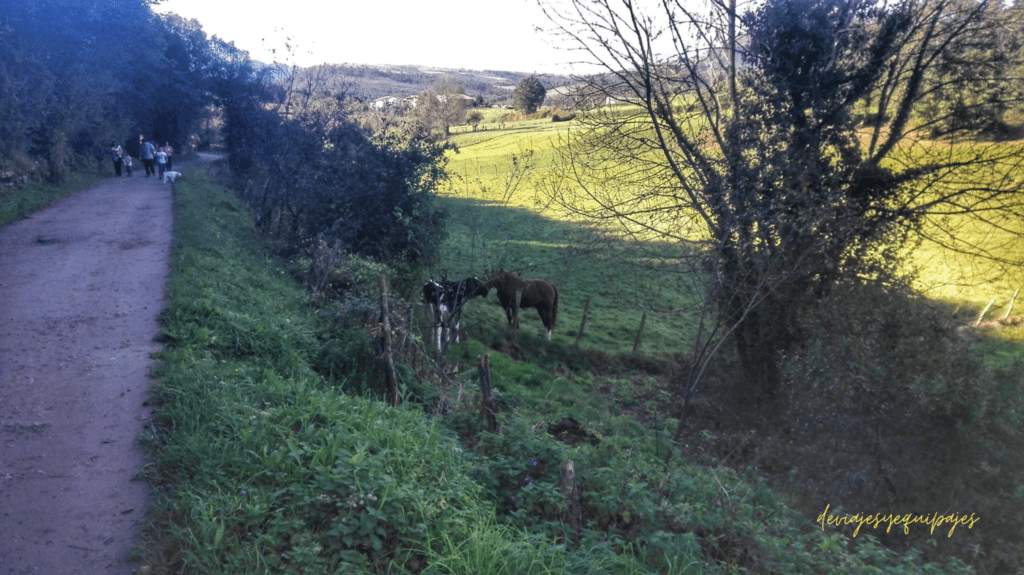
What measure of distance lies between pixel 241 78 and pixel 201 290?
25847 mm

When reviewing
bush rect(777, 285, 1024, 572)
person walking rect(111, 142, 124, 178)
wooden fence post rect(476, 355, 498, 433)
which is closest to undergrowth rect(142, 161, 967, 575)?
wooden fence post rect(476, 355, 498, 433)

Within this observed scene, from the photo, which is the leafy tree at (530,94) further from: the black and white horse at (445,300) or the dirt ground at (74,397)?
the dirt ground at (74,397)

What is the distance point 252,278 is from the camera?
1265 centimetres

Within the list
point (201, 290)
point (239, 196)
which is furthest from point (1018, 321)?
point (239, 196)

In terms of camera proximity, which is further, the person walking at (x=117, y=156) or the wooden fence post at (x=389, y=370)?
the person walking at (x=117, y=156)

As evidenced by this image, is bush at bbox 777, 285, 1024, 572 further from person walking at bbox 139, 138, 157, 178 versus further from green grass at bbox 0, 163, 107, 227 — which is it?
person walking at bbox 139, 138, 157, 178

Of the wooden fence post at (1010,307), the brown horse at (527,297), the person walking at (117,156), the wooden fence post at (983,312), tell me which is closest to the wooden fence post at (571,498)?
the wooden fence post at (983,312)

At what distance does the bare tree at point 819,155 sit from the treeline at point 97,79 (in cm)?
1996

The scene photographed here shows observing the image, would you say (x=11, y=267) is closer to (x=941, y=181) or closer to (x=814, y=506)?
(x=814, y=506)

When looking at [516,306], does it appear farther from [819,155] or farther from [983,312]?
[983,312]

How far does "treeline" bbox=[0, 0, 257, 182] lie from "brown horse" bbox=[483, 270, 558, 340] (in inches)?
672

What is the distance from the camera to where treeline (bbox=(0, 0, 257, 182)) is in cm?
2073

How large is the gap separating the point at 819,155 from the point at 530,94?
6169mm

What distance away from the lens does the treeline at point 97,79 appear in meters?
20.7
